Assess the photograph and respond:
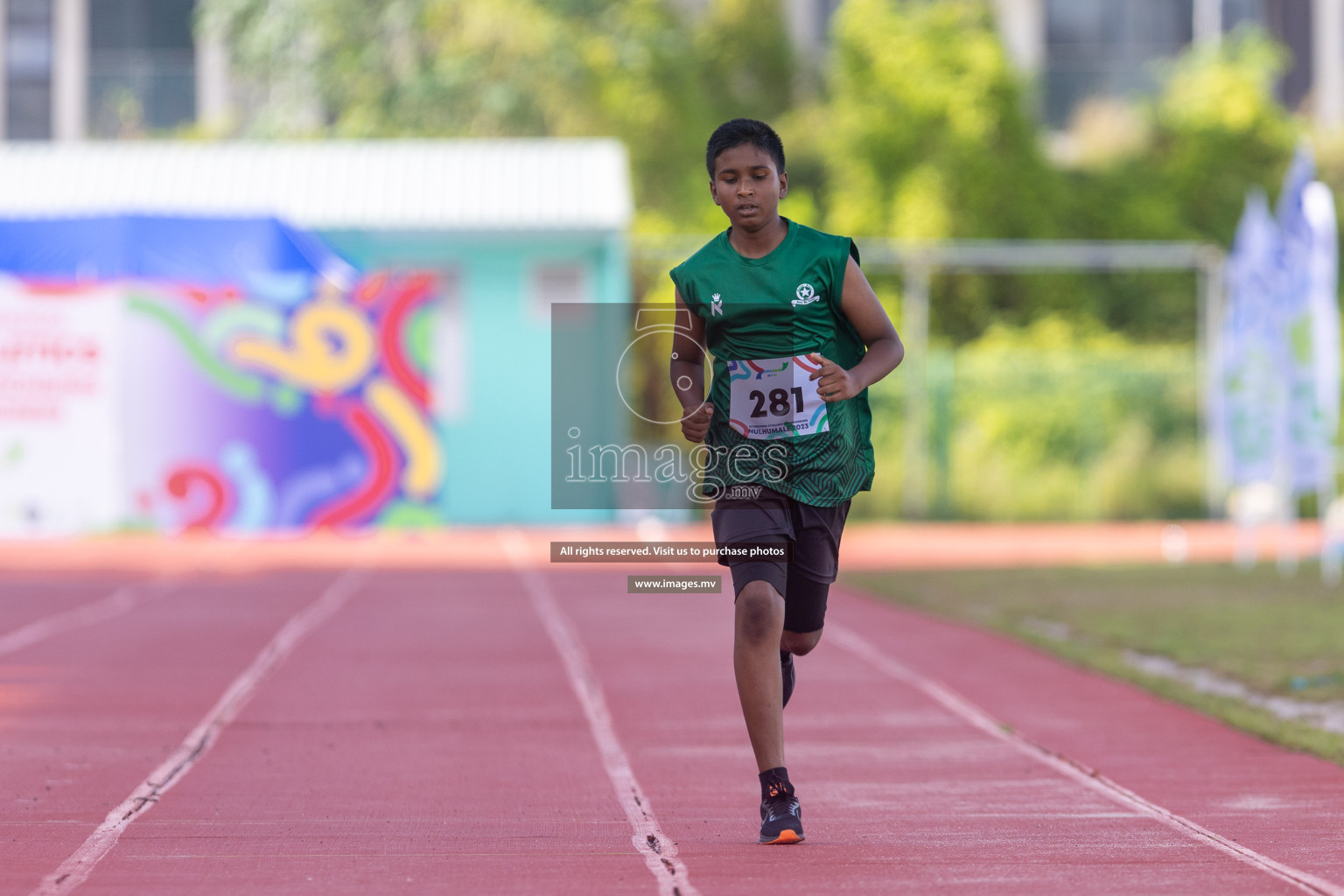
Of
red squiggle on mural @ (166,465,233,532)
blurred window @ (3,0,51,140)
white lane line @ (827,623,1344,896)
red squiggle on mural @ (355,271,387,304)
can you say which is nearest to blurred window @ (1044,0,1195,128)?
red squiggle on mural @ (355,271,387,304)

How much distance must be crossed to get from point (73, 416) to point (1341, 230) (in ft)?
75.1

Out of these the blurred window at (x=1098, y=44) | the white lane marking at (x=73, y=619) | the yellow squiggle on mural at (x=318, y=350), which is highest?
the blurred window at (x=1098, y=44)

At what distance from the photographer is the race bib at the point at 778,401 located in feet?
17.4

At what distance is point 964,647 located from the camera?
11.3 meters

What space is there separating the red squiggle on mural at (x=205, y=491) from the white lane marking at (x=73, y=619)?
758 centimetres

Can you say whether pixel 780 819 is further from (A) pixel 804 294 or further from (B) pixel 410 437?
(B) pixel 410 437

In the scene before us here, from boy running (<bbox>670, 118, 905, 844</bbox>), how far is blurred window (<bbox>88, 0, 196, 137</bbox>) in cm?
4418

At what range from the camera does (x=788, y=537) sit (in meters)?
5.33

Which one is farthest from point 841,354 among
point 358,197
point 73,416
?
point 358,197

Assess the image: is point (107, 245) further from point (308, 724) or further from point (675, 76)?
point (308, 724)

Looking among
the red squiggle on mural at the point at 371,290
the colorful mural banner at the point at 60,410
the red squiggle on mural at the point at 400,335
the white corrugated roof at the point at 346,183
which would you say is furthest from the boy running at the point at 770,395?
the white corrugated roof at the point at 346,183

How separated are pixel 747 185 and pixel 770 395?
23.6 inches

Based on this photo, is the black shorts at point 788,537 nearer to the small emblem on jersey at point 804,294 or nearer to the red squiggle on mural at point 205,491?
the small emblem on jersey at point 804,294

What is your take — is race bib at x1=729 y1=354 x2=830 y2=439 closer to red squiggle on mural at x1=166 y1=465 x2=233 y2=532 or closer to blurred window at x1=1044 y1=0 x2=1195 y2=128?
red squiggle on mural at x1=166 y1=465 x2=233 y2=532
